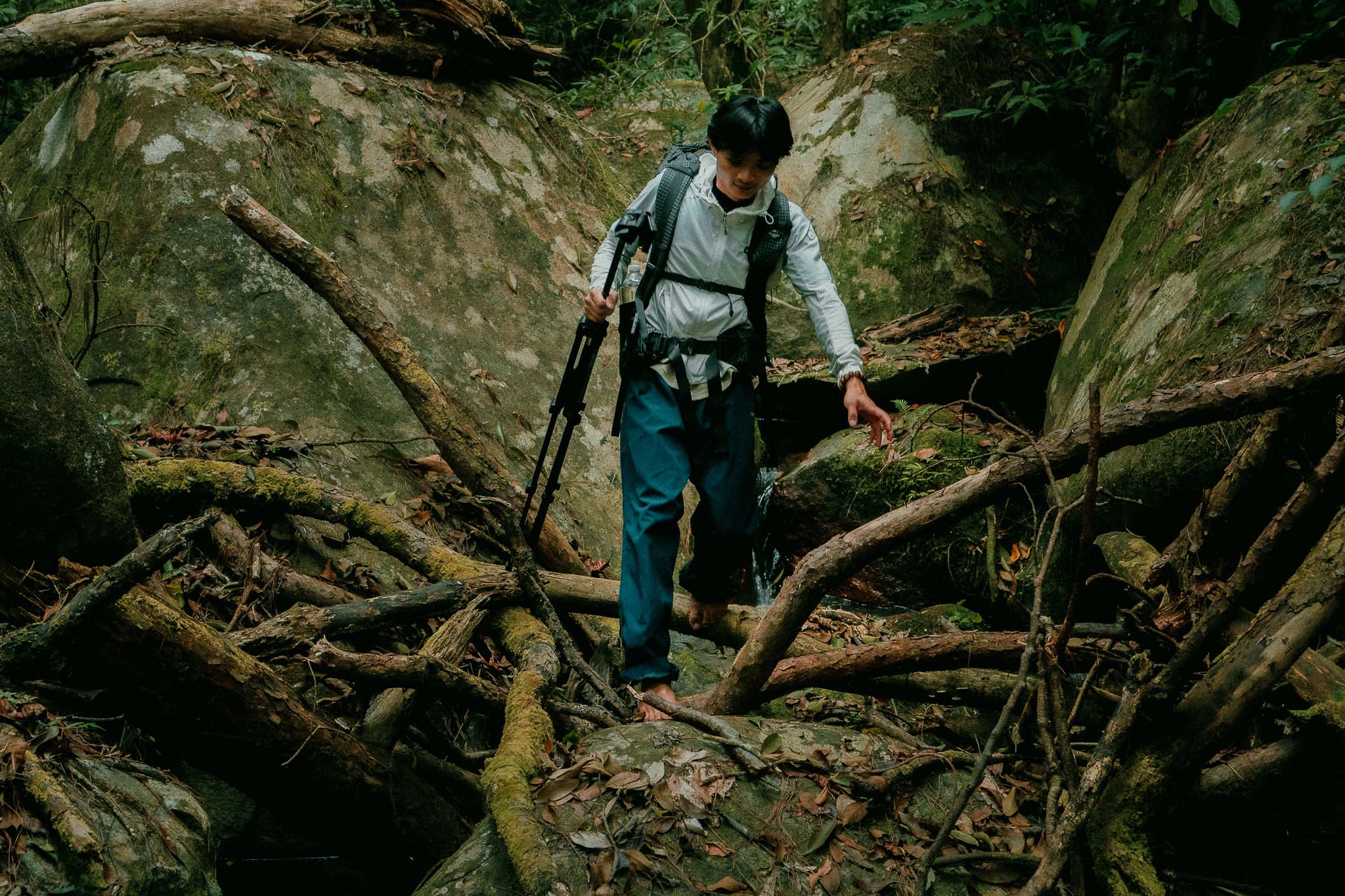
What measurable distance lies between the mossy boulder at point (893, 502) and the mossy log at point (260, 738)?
353 centimetres

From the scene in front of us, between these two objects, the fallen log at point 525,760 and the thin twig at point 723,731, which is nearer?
the fallen log at point 525,760

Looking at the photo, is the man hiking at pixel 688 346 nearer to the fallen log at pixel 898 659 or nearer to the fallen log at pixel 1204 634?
the fallen log at pixel 898 659

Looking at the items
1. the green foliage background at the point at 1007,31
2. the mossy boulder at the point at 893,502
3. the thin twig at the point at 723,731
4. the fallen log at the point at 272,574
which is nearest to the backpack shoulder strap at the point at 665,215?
the thin twig at the point at 723,731

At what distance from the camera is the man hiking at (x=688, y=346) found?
3637mm

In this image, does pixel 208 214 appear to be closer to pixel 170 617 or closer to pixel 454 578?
pixel 454 578

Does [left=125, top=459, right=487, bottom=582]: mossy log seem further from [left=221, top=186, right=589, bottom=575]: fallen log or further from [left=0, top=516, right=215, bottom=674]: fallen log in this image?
[left=0, top=516, right=215, bottom=674]: fallen log

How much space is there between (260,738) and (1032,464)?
252 cm

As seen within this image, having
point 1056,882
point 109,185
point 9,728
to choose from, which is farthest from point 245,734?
point 109,185

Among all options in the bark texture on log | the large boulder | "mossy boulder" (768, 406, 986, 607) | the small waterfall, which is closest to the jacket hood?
the bark texture on log

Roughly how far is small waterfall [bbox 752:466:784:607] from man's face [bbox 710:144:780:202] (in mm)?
3547

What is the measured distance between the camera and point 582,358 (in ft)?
13.1

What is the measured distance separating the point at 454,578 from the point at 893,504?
10.9ft

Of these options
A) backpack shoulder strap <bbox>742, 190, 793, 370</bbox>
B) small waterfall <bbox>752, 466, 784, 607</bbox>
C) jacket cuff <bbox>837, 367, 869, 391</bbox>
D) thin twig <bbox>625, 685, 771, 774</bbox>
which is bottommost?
small waterfall <bbox>752, 466, 784, 607</bbox>

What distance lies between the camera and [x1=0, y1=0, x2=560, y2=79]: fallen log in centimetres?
602
